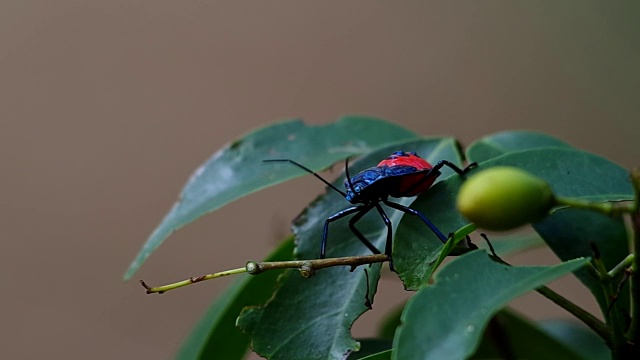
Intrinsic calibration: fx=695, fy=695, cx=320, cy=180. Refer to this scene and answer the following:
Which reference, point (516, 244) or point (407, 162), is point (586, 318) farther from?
point (516, 244)

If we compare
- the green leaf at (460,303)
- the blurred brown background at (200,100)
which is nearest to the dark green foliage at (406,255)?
the green leaf at (460,303)

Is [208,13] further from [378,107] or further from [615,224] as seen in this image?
[615,224]

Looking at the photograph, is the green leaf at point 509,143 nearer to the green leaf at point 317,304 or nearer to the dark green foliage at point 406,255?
the dark green foliage at point 406,255

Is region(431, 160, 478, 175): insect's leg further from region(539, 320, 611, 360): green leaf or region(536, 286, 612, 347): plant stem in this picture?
region(539, 320, 611, 360): green leaf

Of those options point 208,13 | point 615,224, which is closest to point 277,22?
point 208,13

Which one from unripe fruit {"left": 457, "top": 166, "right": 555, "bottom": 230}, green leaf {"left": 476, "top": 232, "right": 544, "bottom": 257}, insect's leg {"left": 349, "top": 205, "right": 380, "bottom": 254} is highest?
unripe fruit {"left": 457, "top": 166, "right": 555, "bottom": 230}

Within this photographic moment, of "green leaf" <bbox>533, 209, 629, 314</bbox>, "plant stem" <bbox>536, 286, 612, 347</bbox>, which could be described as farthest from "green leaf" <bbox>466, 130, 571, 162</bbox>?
"plant stem" <bbox>536, 286, 612, 347</bbox>
